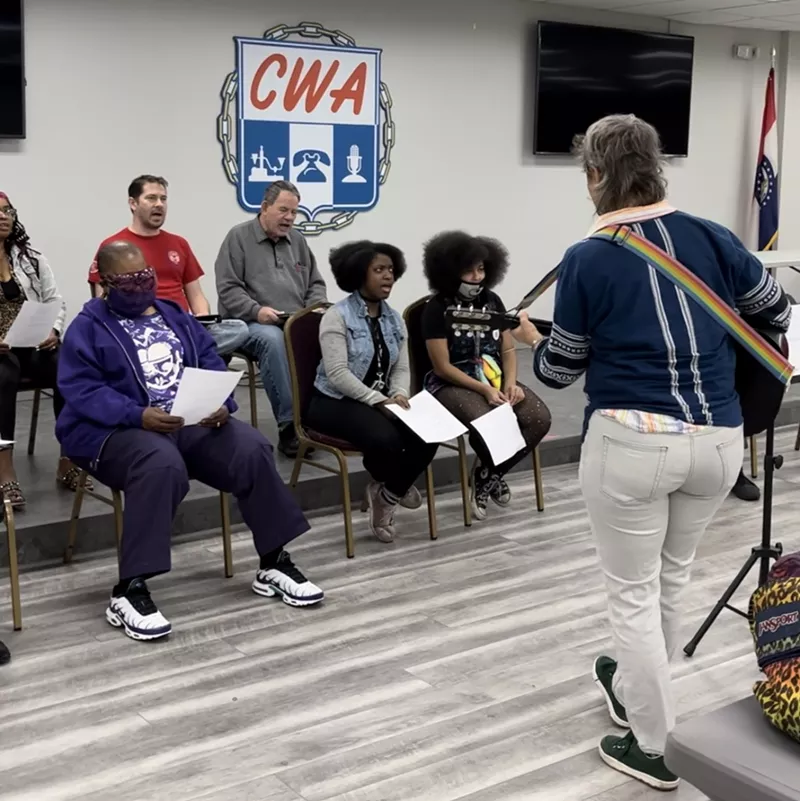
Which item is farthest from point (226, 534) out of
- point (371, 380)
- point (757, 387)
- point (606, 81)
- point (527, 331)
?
point (606, 81)

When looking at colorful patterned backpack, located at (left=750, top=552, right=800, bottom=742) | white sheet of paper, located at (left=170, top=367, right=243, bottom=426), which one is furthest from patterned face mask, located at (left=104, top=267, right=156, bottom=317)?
colorful patterned backpack, located at (left=750, top=552, right=800, bottom=742)

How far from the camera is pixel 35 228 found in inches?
239

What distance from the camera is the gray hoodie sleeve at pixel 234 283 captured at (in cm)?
504

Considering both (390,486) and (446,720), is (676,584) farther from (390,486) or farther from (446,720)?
(390,486)

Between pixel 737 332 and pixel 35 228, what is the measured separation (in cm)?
466

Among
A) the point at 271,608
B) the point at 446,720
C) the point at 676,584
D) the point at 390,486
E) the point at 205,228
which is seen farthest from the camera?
the point at 205,228

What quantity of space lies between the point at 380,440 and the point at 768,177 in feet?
21.4

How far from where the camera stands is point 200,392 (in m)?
3.47

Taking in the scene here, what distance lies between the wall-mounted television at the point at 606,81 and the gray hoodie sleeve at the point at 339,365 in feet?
14.2

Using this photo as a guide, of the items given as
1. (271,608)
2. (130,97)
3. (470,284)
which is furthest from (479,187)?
(271,608)

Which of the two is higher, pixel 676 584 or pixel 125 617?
pixel 676 584

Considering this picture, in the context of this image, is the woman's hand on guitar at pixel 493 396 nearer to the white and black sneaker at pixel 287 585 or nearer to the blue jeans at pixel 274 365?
the blue jeans at pixel 274 365

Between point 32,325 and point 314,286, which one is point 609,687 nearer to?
point 32,325

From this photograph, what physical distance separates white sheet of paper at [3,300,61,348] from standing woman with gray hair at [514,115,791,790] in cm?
237
